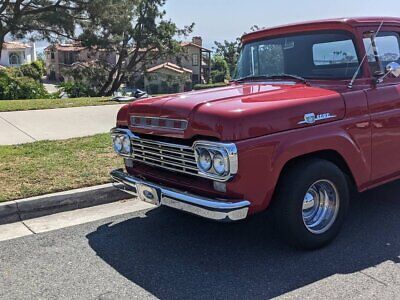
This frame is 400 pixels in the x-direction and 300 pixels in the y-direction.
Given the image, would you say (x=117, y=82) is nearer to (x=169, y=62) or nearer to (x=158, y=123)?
(x=169, y=62)

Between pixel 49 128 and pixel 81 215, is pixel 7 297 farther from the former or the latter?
pixel 49 128

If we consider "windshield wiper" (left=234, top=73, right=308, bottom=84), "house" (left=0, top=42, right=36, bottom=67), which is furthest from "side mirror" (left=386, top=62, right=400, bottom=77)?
"house" (left=0, top=42, right=36, bottom=67)

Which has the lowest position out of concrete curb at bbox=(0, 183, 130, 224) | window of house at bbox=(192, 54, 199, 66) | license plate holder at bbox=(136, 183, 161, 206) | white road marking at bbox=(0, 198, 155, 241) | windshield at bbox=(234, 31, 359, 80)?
white road marking at bbox=(0, 198, 155, 241)

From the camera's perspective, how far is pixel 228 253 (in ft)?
14.2

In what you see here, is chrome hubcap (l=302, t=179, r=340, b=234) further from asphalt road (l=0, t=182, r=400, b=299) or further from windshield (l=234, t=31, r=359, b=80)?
windshield (l=234, t=31, r=359, b=80)

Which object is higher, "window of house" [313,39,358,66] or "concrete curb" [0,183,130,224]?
"window of house" [313,39,358,66]

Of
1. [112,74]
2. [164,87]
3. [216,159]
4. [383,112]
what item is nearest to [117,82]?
[112,74]

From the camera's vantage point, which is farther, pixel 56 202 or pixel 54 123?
pixel 54 123

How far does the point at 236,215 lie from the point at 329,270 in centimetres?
90

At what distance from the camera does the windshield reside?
4.78 metres

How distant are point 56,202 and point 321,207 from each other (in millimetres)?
2821

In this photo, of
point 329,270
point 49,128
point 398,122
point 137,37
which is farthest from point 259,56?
point 137,37

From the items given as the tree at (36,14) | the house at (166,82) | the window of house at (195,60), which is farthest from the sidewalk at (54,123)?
the window of house at (195,60)

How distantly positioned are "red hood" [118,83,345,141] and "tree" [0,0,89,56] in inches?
950
